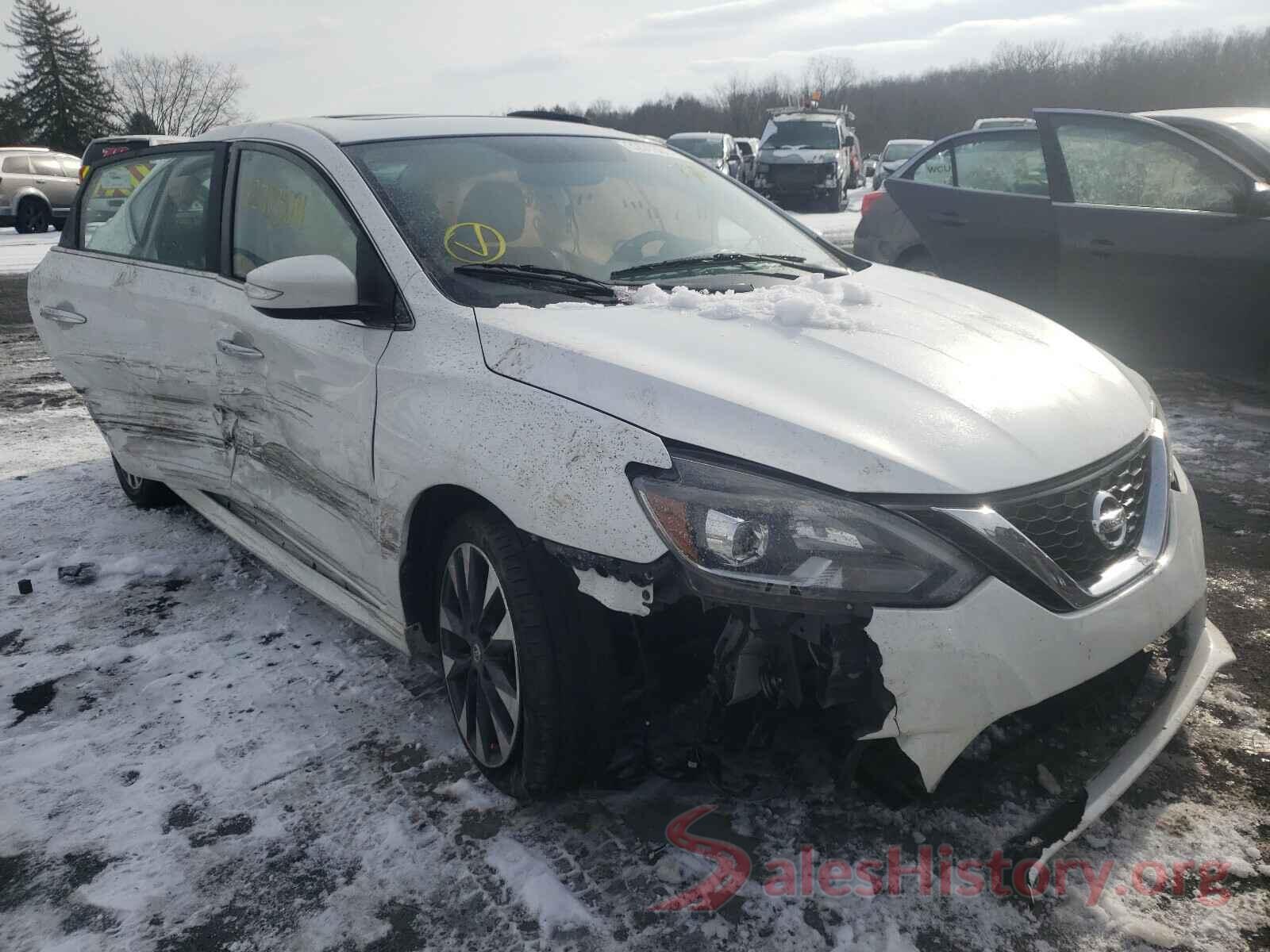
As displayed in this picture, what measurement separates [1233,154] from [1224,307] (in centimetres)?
82

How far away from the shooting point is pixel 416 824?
7.60 feet

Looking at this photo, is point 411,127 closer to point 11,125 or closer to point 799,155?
point 799,155

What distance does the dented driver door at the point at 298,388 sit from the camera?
2.63m

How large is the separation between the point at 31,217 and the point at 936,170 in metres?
19.3

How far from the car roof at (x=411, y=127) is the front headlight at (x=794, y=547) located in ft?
5.70

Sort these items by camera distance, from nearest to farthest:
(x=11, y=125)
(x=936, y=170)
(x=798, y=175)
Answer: (x=936, y=170), (x=798, y=175), (x=11, y=125)

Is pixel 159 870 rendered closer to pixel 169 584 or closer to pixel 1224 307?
pixel 169 584

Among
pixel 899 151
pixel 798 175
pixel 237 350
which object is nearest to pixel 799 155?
pixel 798 175

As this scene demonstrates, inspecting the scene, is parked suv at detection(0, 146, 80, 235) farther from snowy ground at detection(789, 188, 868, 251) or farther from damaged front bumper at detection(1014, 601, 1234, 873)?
damaged front bumper at detection(1014, 601, 1234, 873)

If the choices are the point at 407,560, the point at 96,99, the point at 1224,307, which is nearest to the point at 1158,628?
the point at 407,560

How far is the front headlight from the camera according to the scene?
5.89 ft

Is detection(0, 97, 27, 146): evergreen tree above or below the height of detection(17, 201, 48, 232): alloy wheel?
A: above

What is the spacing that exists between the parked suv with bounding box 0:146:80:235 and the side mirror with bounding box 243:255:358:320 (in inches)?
777

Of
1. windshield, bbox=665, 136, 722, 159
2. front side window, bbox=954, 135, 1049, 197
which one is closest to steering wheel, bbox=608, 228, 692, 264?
front side window, bbox=954, 135, 1049, 197
